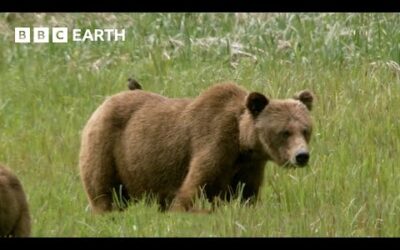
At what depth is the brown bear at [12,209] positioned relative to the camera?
8.94 meters

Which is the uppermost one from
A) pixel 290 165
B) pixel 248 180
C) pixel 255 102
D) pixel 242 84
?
pixel 255 102

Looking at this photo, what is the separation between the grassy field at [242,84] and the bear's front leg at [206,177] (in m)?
0.28

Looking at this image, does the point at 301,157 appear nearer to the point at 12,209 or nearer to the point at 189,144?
the point at 189,144

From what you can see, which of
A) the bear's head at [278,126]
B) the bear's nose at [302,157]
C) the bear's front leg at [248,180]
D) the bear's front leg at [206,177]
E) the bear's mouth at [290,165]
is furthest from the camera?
the bear's front leg at [248,180]

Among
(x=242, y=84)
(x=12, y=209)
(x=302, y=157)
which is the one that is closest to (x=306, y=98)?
(x=302, y=157)

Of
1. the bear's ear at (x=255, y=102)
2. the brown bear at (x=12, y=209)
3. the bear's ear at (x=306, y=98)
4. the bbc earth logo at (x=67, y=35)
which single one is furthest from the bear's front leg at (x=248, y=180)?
the bbc earth logo at (x=67, y=35)

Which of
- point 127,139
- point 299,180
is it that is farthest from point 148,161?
point 299,180

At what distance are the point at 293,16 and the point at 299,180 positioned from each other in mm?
5881

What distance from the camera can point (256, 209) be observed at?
32.5 feet

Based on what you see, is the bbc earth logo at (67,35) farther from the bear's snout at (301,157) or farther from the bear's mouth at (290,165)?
the bear's snout at (301,157)

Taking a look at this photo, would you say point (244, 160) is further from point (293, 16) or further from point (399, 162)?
point (293, 16)

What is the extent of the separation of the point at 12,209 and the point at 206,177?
1863mm


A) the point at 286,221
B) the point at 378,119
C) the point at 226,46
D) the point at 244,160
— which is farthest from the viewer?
the point at 226,46

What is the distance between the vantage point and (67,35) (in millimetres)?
16344
